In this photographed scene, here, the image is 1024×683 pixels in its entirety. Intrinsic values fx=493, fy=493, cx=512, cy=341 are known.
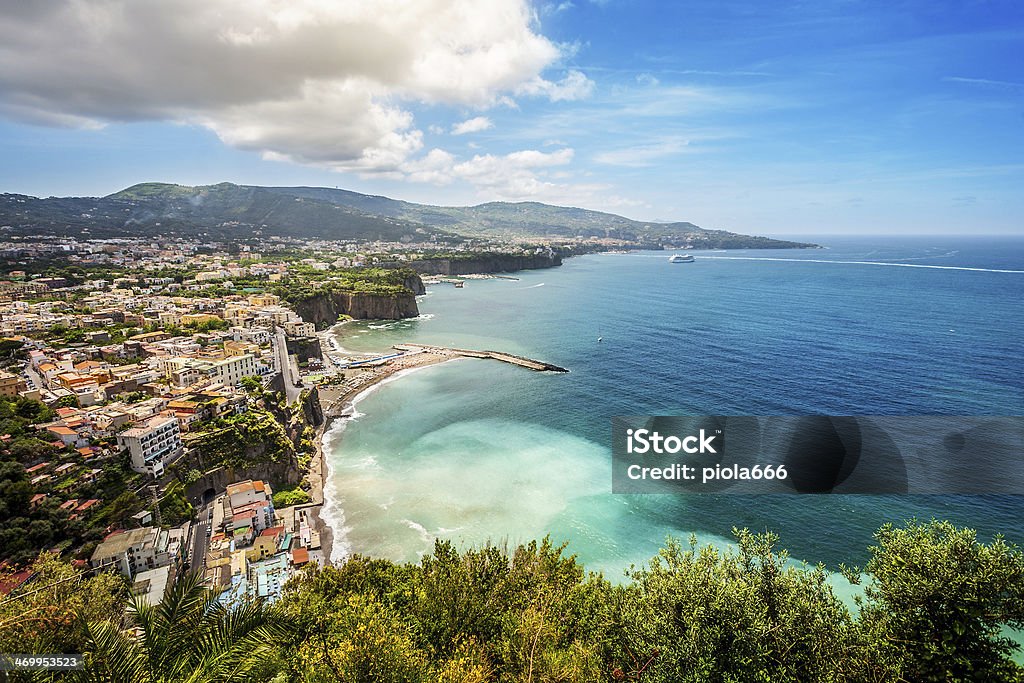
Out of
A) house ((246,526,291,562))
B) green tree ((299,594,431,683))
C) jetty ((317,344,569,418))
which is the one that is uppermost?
green tree ((299,594,431,683))

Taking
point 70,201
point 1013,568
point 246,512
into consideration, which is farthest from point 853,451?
point 70,201

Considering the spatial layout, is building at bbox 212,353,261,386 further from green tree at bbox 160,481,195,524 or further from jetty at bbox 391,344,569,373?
jetty at bbox 391,344,569,373

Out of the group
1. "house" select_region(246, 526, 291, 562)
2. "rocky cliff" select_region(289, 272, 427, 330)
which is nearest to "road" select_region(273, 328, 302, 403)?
A: "house" select_region(246, 526, 291, 562)

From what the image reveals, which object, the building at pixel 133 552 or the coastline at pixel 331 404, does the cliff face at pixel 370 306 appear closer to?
the coastline at pixel 331 404

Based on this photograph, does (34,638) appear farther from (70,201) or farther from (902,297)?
(70,201)

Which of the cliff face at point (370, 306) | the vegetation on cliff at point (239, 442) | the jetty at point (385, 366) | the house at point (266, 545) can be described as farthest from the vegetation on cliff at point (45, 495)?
the cliff face at point (370, 306)

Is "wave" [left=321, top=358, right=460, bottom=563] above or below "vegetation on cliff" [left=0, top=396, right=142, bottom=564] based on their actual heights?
below

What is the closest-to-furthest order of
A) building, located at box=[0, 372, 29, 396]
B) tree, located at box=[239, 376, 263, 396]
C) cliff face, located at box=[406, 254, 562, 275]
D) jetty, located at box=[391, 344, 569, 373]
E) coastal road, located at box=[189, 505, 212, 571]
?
coastal road, located at box=[189, 505, 212, 571] < building, located at box=[0, 372, 29, 396] < tree, located at box=[239, 376, 263, 396] < jetty, located at box=[391, 344, 569, 373] < cliff face, located at box=[406, 254, 562, 275]
